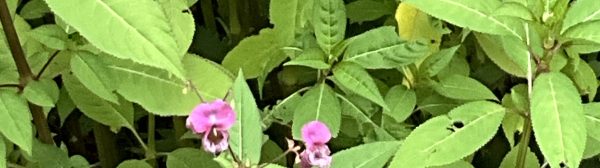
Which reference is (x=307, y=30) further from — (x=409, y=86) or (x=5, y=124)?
(x=5, y=124)

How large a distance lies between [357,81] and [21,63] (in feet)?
1.15

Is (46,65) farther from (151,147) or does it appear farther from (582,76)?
(582,76)

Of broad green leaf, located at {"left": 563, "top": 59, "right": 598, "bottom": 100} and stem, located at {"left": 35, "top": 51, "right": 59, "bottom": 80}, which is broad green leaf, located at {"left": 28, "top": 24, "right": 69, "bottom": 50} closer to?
stem, located at {"left": 35, "top": 51, "right": 59, "bottom": 80}

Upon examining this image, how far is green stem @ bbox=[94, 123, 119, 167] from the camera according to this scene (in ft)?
4.95

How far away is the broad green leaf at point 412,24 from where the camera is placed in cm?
128

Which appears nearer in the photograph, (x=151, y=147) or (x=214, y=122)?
(x=214, y=122)

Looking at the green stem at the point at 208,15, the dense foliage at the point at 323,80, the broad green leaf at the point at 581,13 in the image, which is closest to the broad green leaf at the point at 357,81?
the dense foliage at the point at 323,80

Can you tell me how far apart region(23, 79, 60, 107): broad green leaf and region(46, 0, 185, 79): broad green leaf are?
0.71 ft

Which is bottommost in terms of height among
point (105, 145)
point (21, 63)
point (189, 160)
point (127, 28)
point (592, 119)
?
point (105, 145)

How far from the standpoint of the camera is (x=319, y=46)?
119 cm

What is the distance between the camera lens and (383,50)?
117 cm

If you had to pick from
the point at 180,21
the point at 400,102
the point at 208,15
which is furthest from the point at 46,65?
the point at 208,15

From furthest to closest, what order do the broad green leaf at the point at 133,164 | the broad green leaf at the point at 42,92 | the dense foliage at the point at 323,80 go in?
the broad green leaf at the point at 133,164
the broad green leaf at the point at 42,92
the dense foliage at the point at 323,80

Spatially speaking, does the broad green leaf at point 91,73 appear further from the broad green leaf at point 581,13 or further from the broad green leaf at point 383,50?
the broad green leaf at point 581,13
